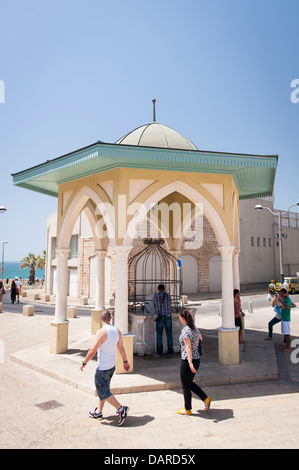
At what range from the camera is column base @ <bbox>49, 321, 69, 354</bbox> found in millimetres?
7422

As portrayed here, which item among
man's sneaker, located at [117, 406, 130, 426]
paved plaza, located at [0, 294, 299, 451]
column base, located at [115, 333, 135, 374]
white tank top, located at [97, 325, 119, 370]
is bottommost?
paved plaza, located at [0, 294, 299, 451]

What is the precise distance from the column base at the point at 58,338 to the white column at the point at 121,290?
193 centimetres

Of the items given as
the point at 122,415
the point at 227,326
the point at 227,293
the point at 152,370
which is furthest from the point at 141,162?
the point at 122,415

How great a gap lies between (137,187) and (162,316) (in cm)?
281

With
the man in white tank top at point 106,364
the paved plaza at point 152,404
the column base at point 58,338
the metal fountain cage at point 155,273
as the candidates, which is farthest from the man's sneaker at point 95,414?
the column base at point 58,338

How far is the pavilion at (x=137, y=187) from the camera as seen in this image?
20.5 feet

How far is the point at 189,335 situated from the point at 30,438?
2250 mm

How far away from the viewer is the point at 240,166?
265 inches

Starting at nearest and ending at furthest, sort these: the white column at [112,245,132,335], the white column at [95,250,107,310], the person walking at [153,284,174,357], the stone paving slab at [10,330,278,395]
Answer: the stone paving slab at [10,330,278,395] < the white column at [112,245,132,335] < the person walking at [153,284,174,357] < the white column at [95,250,107,310]

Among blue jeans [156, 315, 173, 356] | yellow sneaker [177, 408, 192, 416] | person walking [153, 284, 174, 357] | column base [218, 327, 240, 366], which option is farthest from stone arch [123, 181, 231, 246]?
yellow sneaker [177, 408, 192, 416]

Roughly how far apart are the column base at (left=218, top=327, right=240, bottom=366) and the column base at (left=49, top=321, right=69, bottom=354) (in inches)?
138

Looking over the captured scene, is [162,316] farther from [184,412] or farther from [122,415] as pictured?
[122,415]

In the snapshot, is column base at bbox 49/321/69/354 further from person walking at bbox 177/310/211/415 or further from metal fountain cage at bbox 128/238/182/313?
person walking at bbox 177/310/211/415
